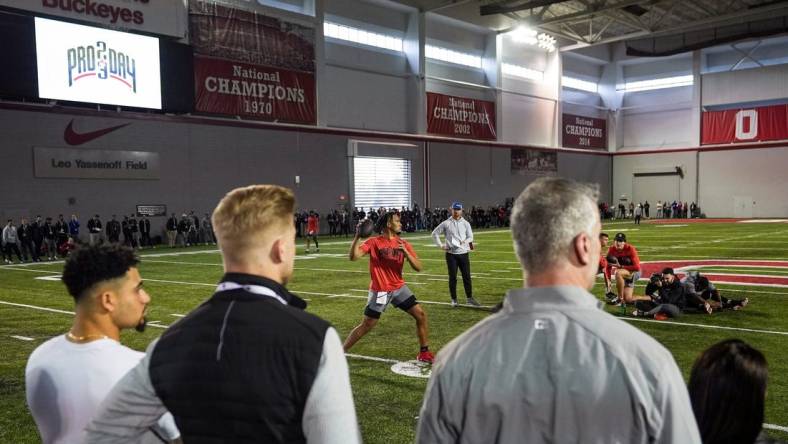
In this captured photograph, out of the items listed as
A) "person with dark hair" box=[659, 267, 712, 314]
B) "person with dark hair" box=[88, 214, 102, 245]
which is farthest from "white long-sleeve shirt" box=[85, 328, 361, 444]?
"person with dark hair" box=[88, 214, 102, 245]

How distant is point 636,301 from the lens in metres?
11.6

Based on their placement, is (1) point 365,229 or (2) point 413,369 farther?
(1) point 365,229

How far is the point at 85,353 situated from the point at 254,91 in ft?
107

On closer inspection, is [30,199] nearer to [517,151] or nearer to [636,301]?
[636,301]

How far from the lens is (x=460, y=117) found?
44469 mm

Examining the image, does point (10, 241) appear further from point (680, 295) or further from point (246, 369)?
point (246, 369)

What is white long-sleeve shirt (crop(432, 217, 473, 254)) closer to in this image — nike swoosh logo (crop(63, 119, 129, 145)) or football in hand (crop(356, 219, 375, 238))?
football in hand (crop(356, 219, 375, 238))

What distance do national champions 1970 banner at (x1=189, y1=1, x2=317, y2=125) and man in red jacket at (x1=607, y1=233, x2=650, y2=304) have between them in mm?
24194

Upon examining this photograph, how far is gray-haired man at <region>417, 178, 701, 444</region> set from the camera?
1.80 meters

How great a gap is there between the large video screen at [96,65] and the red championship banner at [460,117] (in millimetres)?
18592

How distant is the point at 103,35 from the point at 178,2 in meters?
4.11

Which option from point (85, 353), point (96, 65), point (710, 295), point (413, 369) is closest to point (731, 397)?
point (85, 353)

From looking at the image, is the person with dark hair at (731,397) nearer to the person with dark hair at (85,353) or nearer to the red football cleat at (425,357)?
the person with dark hair at (85,353)

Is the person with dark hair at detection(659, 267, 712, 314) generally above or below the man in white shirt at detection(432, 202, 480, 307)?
below
